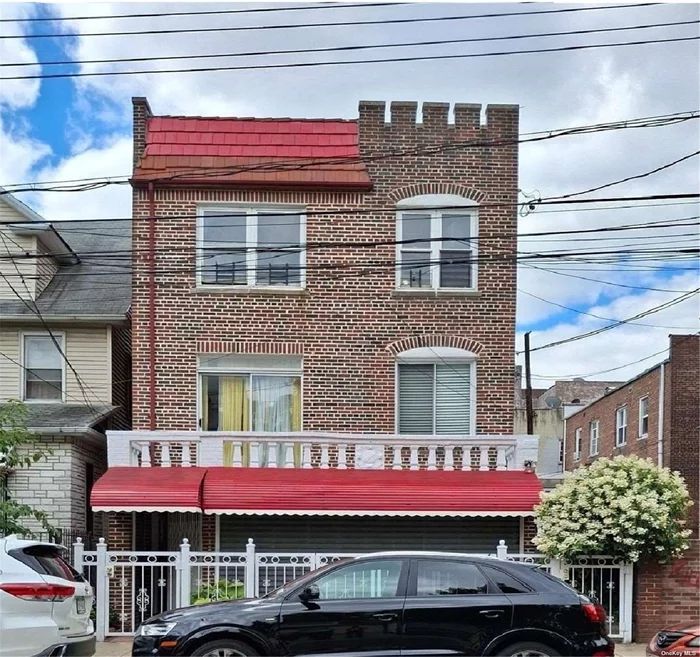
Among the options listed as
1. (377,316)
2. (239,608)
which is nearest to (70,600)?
(239,608)

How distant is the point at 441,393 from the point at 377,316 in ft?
5.87

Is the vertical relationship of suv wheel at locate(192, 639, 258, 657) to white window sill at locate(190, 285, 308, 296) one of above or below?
below

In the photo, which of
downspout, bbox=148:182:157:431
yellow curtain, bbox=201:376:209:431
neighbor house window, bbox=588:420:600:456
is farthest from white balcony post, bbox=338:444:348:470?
neighbor house window, bbox=588:420:600:456

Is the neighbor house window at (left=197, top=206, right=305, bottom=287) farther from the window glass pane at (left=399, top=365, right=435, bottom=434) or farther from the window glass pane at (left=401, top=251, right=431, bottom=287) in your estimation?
the window glass pane at (left=399, top=365, right=435, bottom=434)

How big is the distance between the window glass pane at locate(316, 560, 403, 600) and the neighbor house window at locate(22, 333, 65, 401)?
1020cm

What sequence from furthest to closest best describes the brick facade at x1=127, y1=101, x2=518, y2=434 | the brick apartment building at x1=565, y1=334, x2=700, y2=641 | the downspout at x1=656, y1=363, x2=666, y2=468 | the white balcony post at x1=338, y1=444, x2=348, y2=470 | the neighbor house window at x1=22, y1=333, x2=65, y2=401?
1. the downspout at x1=656, y1=363, x2=666, y2=468
2. the neighbor house window at x1=22, y1=333, x2=65, y2=401
3. the brick facade at x1=127, y1=101, x2=518, y2=434
4. the white balcony post at x1=338, y1=444, x2=348, y2=470
5. the brick apartment building at x1=565, y1=334, x2=700, y2=641

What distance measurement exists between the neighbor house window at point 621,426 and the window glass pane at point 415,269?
60.6 feet

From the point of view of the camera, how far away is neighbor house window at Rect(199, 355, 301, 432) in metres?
15.4

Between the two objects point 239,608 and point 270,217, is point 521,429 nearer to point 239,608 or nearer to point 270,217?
point 270,217

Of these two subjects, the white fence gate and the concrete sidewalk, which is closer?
the concrete sidewalk

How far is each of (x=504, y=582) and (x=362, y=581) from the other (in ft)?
4.61

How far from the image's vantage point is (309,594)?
8.40 m

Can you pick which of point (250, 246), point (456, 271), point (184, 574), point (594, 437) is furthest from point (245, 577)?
point (594, 437)

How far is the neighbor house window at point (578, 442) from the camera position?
3816cm
